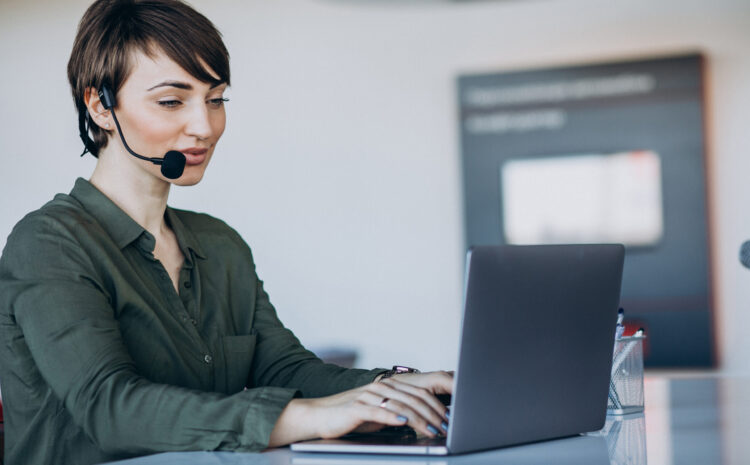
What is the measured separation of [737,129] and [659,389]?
162 inches

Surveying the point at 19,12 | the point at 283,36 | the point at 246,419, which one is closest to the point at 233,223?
the point at 283,36

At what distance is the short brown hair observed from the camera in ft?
4.68

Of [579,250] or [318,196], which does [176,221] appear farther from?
[318,196]

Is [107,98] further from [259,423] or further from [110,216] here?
[259,423]

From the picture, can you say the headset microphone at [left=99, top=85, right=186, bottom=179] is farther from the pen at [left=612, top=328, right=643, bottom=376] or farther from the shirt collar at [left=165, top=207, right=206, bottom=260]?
the pen at [left=612, top=328, right=643, bottom=376]

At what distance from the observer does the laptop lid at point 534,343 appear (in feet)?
3.30

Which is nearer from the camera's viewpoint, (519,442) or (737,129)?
(519,442)

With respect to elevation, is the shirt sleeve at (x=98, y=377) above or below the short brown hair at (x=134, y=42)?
below

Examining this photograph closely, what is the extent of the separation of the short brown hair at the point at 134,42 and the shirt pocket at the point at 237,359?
0.40 m

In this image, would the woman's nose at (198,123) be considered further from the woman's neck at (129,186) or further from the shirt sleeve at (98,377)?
the shirt sleeve at (98,377)

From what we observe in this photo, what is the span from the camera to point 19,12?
5836mm

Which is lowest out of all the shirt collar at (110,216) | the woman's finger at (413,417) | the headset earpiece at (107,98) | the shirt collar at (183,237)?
the woman's finger at (413,417)

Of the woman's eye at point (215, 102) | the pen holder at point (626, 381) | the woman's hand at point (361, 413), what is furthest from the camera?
the woman's eye at point (215, 102)

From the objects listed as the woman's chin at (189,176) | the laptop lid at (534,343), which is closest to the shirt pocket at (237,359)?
the woman's chin at (189,176)
